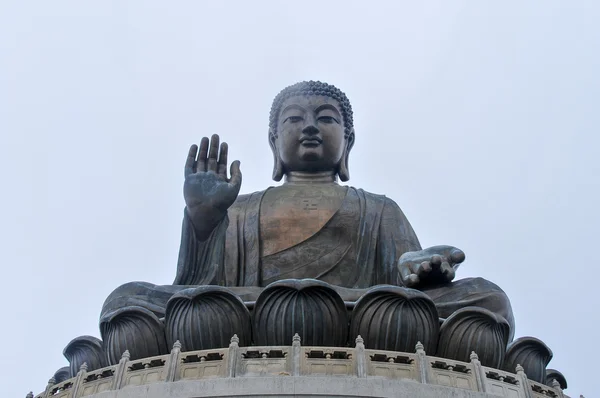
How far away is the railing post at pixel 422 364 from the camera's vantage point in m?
8.10

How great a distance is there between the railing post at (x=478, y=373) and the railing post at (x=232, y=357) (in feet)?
6.61

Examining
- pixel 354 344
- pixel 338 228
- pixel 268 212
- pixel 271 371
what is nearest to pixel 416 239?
pixel 338 228

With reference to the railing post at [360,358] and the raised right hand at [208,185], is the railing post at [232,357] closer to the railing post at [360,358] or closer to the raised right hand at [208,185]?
the railing post at [360,358]

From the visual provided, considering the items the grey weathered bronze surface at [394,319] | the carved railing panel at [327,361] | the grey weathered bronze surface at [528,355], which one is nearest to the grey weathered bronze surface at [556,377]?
the grey weathered bronze surface at [528,355]

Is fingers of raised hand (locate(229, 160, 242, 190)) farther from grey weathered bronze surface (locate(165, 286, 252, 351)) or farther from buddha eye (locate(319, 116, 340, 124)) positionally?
buddha eye (locate(319, 116, 340, 124))

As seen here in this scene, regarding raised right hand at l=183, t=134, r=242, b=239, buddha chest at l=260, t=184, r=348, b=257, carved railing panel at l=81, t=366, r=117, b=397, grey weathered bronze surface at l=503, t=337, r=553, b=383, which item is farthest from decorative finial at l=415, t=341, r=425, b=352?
buddha chest at l=260, t=184, r=348, b=257

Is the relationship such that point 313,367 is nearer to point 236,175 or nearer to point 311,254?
point 236,175

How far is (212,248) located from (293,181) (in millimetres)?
2497

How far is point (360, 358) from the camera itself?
8.16 meters

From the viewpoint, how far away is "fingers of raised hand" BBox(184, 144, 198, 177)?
10.8 m

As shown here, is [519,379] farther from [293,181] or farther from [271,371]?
[293,181]

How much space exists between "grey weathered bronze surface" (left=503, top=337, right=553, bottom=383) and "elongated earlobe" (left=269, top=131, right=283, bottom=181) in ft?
16.4

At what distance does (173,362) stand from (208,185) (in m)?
2.89

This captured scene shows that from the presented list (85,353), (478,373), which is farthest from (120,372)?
(478,373)
